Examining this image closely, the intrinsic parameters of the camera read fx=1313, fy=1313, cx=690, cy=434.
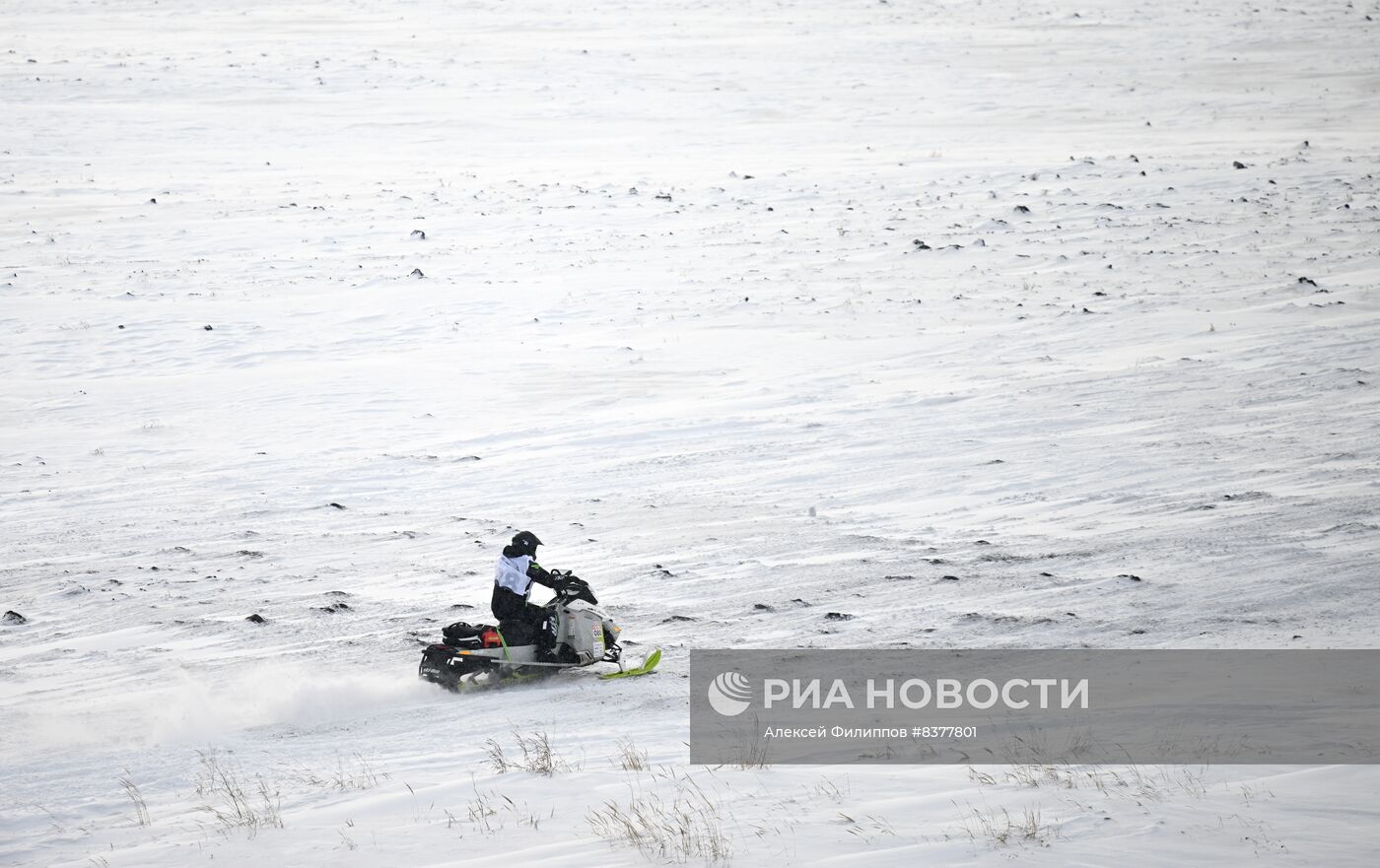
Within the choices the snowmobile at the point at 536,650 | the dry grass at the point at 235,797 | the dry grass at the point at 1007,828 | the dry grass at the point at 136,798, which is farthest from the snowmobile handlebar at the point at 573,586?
the dry grass at the point at 1007,828

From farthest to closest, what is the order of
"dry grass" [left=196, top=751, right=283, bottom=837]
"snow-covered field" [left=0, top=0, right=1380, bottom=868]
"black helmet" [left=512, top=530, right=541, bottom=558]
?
"black helmet" [left=512, top=530, right=541, bottom=558], "snow-covered field" [left=0, top=0, right=1380, bottom=868], "dry grass" [left=196, top=751, right=283, bottom=837]

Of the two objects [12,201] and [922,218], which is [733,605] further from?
[12,201]

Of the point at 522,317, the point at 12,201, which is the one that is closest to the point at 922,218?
the point at 522,317

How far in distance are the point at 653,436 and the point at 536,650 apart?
24.7ft

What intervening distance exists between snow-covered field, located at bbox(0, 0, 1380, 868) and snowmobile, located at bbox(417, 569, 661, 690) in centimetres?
18

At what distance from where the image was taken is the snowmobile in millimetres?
10602

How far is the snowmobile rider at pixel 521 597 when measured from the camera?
1059 centimetres

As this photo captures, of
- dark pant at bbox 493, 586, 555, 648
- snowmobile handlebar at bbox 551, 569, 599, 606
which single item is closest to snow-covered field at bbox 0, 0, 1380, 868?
dark pant at bbox 493, 586, 555, 648

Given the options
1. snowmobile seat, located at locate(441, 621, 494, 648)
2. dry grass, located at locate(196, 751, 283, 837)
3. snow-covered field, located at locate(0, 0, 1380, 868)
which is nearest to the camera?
dry grass, located at locate(196, 751, 283, 837)

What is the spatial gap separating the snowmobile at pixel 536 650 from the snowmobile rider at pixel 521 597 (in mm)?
51

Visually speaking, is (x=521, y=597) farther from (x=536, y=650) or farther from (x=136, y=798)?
(x=136, y=798)

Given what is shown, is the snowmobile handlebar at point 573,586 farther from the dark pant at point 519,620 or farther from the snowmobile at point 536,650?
the dark pant at point 519,620

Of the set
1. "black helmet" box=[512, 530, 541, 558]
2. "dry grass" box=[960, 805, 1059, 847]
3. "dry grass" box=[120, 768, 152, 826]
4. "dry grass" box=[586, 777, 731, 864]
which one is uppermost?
"black helmet" box=[512, 530, 541, 558]

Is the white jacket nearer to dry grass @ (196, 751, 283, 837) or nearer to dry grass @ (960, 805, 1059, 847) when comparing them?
dry grass @ (196, 751, 283, 837)
